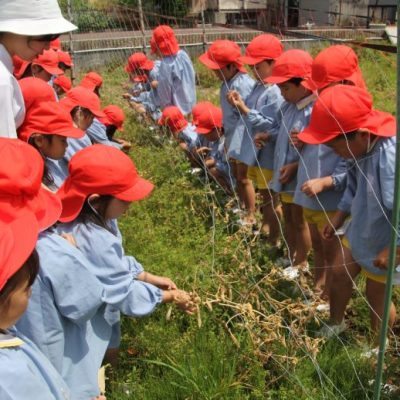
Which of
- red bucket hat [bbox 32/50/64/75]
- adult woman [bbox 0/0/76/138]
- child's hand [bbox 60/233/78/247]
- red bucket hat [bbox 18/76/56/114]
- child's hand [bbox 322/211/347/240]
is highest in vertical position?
adult woman [bbox 0/0/76/138]

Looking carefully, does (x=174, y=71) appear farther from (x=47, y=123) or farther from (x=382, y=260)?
(x=382, y=260)

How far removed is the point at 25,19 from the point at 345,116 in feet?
4.68

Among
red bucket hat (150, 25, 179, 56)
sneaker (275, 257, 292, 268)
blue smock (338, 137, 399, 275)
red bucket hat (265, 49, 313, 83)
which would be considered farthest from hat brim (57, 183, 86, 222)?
red bucket hat (150, 25, 179, 56)

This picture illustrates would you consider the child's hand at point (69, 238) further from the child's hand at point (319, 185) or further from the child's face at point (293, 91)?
the child's face at point (293, 91)

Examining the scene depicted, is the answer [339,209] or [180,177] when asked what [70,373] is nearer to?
[339,209]

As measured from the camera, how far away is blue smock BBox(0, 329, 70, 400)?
3.72 feet

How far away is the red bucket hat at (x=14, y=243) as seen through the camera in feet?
3.65

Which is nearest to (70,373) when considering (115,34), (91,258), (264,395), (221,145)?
(91,258)

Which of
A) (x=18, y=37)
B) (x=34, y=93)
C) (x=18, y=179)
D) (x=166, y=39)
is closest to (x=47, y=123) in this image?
(x=34, y=93)

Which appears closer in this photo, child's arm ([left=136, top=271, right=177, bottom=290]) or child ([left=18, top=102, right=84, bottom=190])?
child's arm ([left=136, top=271, right=177, bottom=290])

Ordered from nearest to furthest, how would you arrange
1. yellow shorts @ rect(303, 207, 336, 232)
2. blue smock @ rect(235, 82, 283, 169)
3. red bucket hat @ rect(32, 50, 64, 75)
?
yellow shorts @ rect(303, 207, 336, 232) → blue smock @ rect(235, 82, 283, 169) → red bucket hat @ rect(32, 50, 64, 75)

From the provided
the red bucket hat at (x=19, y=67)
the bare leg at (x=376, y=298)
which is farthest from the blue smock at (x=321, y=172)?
the red bucket hat at (x=19, y=67)

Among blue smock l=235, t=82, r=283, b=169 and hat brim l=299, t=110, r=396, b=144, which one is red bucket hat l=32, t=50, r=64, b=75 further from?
hat brim l=299, t=110, r=396, b=144

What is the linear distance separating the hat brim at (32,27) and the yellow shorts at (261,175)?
1709mm
